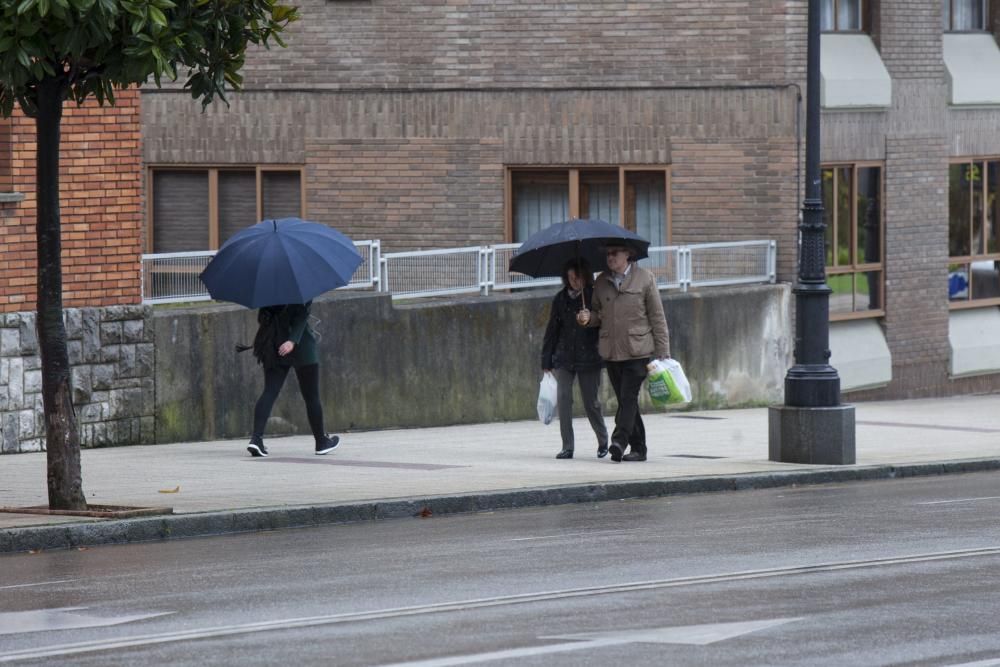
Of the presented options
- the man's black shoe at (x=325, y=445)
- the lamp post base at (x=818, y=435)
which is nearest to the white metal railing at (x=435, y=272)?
the man's black shoe at (x=325, y=445)

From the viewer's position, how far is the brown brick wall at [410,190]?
974 inches

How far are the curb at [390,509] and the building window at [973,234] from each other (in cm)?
996

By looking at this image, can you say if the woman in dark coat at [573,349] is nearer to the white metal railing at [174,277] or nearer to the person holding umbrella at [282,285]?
the person holding umbrella at [282,285]

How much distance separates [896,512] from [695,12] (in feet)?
37.0

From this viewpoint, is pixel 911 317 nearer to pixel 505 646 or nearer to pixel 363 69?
pixel 363 69

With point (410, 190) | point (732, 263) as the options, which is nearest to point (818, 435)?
point (732, 263)

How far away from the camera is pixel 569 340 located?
56.2ft

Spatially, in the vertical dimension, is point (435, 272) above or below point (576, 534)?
above

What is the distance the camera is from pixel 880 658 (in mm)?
8117

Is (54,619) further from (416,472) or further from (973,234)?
(973,234)

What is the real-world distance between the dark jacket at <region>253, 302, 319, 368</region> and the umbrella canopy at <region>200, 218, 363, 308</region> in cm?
39

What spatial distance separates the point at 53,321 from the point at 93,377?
4.57 meters

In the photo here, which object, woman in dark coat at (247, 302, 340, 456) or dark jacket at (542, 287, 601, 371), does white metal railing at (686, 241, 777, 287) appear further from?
woman in dark coat at (247, 302, 340, 456)

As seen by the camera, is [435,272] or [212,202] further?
[212,202]
